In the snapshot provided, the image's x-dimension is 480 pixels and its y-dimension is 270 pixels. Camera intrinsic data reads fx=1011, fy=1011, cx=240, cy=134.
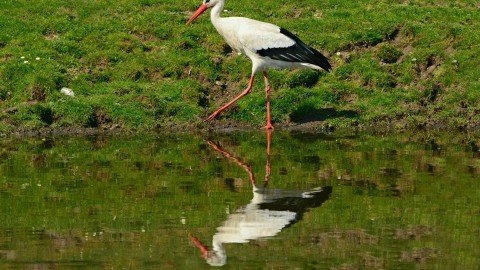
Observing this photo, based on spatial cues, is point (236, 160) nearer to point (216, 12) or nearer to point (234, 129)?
point (234, 129)

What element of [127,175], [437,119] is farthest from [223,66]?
[127,175]

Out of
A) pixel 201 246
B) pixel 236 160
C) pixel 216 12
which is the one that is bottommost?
pixel 201 246

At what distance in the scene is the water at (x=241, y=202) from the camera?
8633 mm

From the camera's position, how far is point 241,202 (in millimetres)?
10945

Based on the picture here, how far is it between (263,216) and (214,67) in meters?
8.24

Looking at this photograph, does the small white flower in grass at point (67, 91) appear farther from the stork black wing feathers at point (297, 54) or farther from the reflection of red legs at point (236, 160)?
the stork black wing feathers at point (297, 54)

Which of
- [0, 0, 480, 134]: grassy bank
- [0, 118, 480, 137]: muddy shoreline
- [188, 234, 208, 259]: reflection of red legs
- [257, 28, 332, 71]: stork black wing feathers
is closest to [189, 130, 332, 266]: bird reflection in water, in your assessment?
[188, 234, 208, 259]: reflection of red legs

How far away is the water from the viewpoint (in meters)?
8.63

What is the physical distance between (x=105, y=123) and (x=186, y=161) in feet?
10.9

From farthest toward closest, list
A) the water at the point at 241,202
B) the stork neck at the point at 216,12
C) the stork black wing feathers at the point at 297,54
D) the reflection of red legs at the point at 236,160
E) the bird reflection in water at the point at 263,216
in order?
the stork neck at the point at 216,12 → the stork black wing feathers at the point at 297,54 → the reflection of red legs at the point at 236,160 → the bird reflection in water at the point at 263,216 → the water at the point at 241,202

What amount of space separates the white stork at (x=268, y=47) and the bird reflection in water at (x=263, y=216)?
4.13m

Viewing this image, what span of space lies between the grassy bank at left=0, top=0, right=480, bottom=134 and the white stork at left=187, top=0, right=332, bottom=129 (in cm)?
95

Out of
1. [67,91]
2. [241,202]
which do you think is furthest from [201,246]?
[67,91]

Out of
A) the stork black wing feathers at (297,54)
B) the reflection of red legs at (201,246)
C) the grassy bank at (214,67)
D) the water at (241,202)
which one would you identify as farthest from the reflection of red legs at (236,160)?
the reflection of red legs at (201,246)
